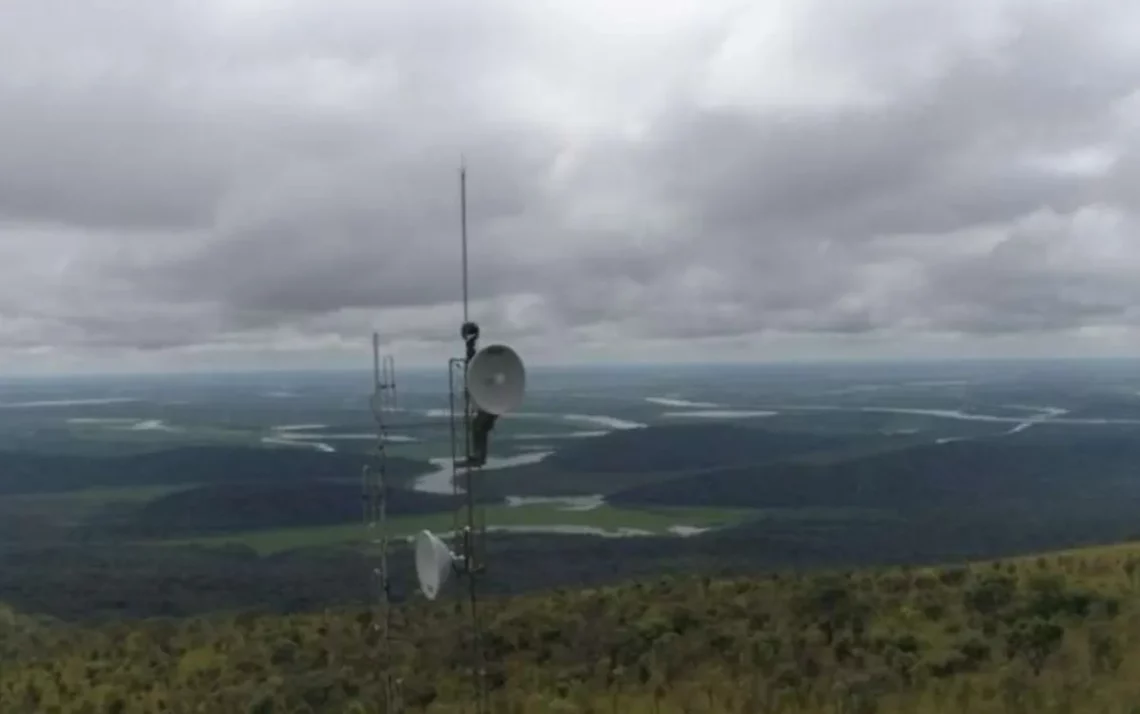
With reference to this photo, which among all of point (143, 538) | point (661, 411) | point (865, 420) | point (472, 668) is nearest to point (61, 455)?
point (143, 538)

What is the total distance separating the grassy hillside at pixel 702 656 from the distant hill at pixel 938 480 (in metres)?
57.6

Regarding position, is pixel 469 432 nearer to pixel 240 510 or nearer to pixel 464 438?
pixel 464 438

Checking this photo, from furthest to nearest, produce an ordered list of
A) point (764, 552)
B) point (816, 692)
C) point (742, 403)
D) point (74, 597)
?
point (742, 403), point (764, 552), point (74, 597), point (816, 692)

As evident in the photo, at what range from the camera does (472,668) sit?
1447cm

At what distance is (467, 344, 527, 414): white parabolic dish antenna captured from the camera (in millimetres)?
9836

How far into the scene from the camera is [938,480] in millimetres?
85688

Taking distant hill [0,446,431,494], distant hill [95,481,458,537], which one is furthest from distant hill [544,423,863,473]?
distant hill [95,481,458,537]

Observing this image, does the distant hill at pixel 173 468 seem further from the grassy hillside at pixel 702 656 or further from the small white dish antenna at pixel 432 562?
the small white dish antenna at pixel 432 562

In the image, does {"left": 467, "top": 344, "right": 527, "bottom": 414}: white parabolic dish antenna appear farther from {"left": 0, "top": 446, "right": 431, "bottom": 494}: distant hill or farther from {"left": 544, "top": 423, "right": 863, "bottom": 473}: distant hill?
{"left": 544, "top": 423, "right": 863, "bottom": 473}: distant hill

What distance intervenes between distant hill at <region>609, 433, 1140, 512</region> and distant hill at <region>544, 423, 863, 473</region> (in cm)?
648

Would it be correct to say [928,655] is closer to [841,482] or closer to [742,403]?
[841,482]

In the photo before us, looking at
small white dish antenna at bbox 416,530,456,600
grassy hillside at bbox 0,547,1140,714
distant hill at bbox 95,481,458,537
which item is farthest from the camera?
distant hill at bbox 95,481,458,537

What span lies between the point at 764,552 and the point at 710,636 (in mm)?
39744

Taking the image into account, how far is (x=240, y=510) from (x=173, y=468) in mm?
31868
